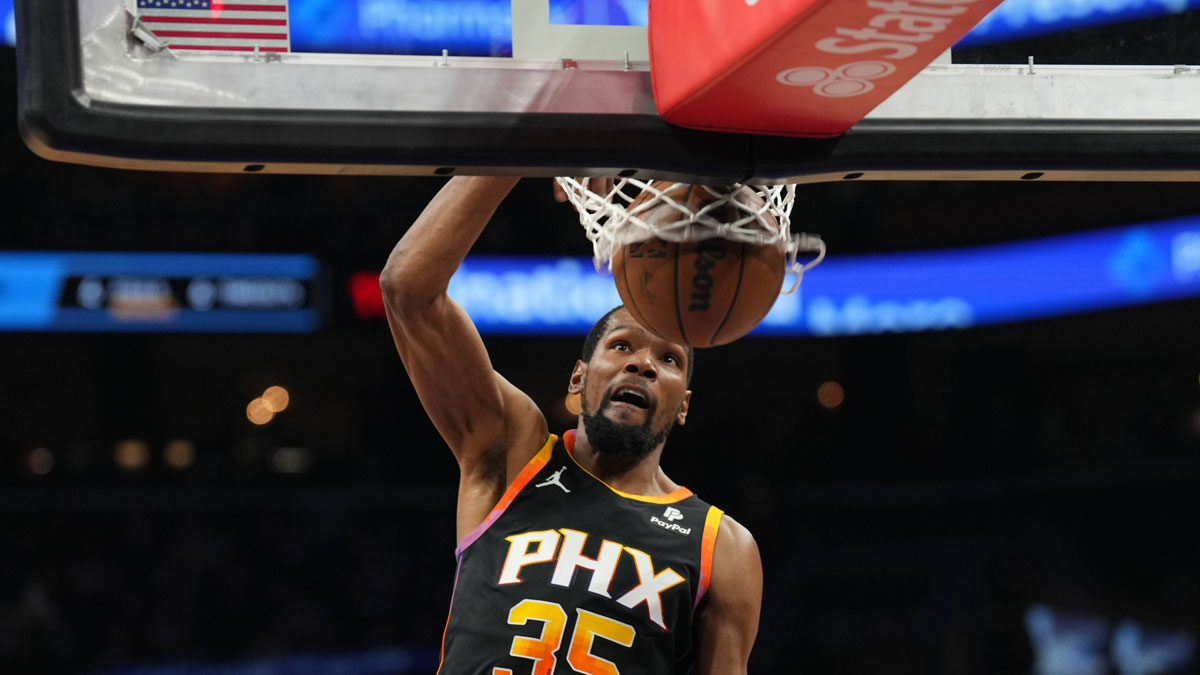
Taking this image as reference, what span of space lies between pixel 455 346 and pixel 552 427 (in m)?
6.17

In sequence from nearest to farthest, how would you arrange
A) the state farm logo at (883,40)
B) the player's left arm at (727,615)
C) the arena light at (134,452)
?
the state farm logo at (883,40), the player's left arm at (727,615), the arena light at (134,452)

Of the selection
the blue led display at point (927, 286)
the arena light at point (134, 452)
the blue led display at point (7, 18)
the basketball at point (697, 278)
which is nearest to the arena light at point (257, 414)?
the arena light at point (134, 452)

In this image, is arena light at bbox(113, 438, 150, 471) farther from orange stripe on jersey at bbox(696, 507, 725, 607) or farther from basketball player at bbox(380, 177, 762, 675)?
orange stripe on jersey at bbox(696, 507, 725, 607)

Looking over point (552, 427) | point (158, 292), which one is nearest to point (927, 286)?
point (552, 427)

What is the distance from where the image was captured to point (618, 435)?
3354mm

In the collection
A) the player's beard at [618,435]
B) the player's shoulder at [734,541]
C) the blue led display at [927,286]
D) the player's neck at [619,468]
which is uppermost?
the player's beard at [618,435]

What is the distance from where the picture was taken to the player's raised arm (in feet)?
8.96

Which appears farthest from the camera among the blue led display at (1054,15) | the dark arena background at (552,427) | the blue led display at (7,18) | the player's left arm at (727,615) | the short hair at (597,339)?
the dark arena background at (552,427)

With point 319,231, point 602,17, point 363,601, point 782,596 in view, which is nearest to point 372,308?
point 319,231

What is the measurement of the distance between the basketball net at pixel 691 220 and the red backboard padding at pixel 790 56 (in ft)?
0.70

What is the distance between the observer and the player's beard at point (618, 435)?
3.36 m

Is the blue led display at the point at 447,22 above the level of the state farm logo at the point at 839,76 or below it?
above

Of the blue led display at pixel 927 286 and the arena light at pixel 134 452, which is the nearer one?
the blue led display at pixel 927 286

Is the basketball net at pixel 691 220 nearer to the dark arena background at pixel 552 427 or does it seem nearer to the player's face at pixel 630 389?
the player's face at pixel 630 389
